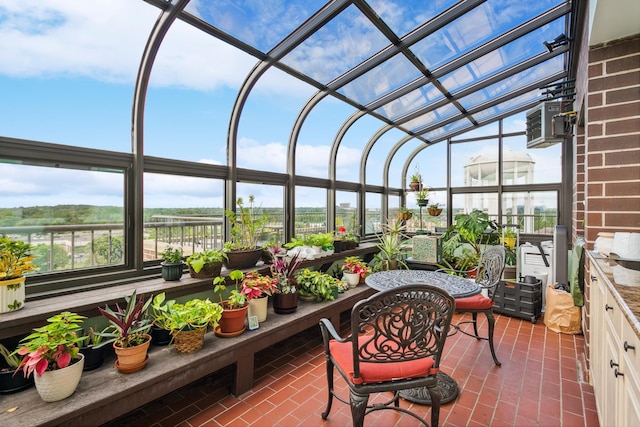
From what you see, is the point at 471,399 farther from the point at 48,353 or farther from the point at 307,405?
the point at 48,353

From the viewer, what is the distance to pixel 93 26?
210 cm

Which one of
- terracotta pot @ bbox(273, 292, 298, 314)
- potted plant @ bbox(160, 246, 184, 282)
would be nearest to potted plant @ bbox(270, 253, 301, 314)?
terracotta pot @ bbox(273, 292, 298, 314)

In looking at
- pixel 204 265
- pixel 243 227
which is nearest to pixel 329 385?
pixel 204 265

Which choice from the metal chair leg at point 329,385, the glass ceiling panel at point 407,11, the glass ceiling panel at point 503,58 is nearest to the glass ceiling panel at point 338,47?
the glass ceiling panel at point 407,11

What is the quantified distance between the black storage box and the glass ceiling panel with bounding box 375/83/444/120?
2632mm

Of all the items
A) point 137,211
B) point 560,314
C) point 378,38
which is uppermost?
point 378,38

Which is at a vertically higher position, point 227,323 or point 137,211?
point 137,211

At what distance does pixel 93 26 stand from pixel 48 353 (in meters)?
2.07

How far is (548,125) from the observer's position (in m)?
3.19

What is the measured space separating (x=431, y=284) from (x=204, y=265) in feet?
6.02

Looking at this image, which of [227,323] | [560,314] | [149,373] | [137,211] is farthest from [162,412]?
[560,314]

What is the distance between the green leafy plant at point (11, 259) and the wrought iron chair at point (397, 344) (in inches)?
77.3

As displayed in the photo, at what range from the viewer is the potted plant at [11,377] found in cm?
158

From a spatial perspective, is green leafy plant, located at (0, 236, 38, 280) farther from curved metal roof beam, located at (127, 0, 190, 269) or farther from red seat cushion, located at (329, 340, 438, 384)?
red seat cushion, located at (329, 340, 438, 384)
